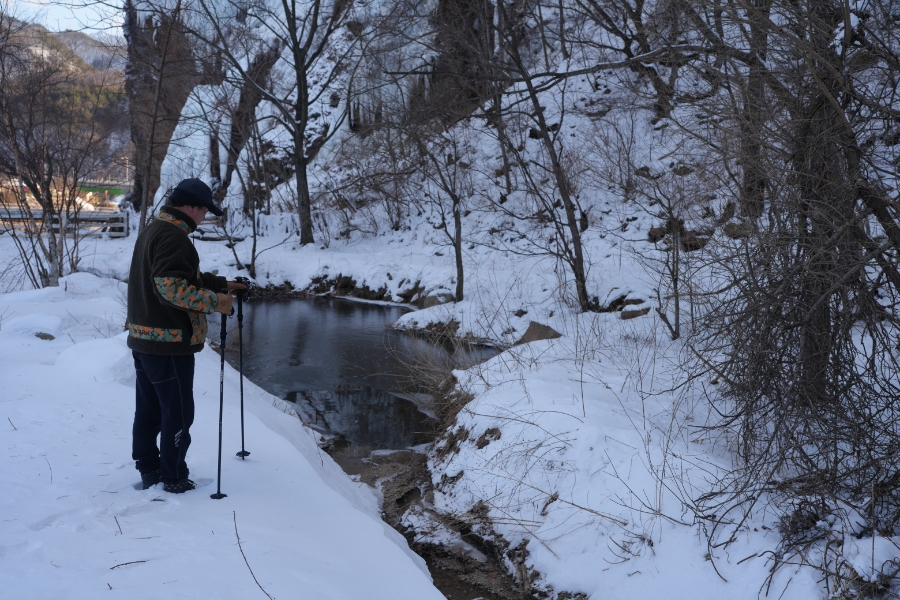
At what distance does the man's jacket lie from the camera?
3.53 metres

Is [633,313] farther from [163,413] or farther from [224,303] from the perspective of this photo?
[163,413]

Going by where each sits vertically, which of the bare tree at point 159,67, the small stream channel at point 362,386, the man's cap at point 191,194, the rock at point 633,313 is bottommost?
the small stream channel at point 362,386

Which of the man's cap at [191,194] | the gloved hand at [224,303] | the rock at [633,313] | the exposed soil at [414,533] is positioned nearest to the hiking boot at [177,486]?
the gloved hand at [224,303]

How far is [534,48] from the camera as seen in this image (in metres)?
25.5

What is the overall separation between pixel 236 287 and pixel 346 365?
6.77m

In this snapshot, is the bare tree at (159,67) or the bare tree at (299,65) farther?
the bare tree at (299,65)

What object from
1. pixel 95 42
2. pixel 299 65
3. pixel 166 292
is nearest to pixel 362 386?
pixel 166 292

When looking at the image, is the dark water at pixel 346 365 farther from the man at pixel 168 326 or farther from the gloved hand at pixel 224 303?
the gloved hand at pixel 224 303

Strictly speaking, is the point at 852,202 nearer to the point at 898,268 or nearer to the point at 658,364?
the point at 898,268

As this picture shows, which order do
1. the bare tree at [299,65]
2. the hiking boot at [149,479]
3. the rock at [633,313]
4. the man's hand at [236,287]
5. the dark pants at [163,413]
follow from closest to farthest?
the dark pants at [163,413], the hiking boot at [149,479], the man's hand at [236,287], the rock at [633,313], the bare tree at [299,65]

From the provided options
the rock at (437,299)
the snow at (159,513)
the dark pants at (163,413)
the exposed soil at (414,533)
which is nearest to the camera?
the snow at (159,513)

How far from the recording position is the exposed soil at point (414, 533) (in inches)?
176

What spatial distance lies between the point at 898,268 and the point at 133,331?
4589mm

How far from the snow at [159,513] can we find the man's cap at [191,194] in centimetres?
164
